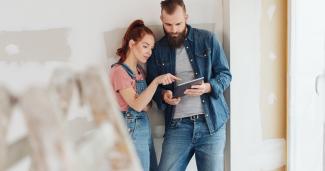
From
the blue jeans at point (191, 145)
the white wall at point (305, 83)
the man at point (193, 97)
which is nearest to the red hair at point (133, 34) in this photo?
the man at point (193, 97)

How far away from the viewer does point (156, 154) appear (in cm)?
225

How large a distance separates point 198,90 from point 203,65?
142 mm

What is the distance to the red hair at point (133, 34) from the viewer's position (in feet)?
6.61

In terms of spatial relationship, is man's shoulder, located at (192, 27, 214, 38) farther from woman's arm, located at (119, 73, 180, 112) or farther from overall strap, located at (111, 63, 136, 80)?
overall strap, located at (111, 63, 136, 80)

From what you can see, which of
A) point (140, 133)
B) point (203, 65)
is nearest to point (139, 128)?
point (140, 133)

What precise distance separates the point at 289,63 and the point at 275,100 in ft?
0.76

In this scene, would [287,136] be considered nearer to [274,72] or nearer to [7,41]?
[274,72]

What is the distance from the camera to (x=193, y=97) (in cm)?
212

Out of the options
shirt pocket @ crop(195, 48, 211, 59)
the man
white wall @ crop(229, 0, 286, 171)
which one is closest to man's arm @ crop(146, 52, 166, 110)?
the man

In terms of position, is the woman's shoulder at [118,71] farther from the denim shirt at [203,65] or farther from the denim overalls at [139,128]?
the denim shirt at [203,65]

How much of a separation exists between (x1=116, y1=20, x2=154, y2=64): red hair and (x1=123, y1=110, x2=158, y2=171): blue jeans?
0.29 meters

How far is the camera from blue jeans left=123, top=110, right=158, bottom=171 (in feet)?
6.68

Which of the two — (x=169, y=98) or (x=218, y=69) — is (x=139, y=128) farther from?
(x=218, y=69)

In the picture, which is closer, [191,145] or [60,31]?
[60,31]
